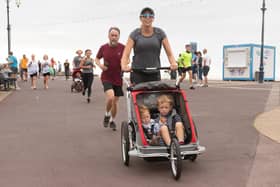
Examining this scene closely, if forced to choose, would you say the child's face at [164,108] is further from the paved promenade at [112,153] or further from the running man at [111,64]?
the running man at [111,64]

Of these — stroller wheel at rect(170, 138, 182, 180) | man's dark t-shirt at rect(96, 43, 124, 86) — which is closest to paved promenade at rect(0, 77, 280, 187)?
stroller wheel at rect(170, 138, 182, 180)

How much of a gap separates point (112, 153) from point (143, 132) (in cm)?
125

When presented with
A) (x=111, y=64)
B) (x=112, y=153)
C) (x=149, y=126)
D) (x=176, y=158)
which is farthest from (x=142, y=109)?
(x=111, y=64)

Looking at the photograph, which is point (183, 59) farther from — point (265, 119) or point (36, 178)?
point (36, 178)

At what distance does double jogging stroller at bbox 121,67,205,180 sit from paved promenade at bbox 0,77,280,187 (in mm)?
232

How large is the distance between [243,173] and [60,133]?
3.98 m

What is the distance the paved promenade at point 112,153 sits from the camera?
16.4 ft

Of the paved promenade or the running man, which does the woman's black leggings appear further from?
the running man

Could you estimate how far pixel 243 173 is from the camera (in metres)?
5.18

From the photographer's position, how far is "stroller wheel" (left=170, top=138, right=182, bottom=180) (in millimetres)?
4801

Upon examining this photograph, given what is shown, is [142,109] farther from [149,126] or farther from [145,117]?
[149,126]

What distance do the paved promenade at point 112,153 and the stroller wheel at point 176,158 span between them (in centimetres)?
11

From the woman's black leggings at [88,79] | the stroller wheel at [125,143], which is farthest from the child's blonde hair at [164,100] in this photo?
the woman's black leggings at [88,79]

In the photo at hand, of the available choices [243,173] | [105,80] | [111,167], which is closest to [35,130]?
[105,80]
